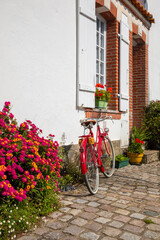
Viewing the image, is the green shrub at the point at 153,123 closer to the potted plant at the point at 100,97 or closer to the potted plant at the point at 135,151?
the potted plant at the point at 135,151

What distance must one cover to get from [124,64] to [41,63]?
3152 mm

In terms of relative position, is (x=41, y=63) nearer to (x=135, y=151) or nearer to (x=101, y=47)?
(x=101, y=47)

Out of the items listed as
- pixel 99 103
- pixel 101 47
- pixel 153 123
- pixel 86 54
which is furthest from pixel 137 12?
pixel 99 103

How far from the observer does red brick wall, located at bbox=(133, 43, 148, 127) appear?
793cm

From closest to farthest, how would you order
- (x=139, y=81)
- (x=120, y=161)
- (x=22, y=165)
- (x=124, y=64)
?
(x=22, y=165), (x=120, y=161), (x=124, y=64), (x=139, y=81)

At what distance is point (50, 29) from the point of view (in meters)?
4.18

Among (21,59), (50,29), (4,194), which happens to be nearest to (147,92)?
(50,29)

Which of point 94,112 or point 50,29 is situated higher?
point 50,29

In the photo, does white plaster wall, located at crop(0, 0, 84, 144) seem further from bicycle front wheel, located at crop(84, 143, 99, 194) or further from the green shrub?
the green shrub

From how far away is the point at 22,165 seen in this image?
9.08 ft

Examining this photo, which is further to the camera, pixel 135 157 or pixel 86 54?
pixel 135 157

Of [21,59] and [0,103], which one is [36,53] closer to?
[21,59]

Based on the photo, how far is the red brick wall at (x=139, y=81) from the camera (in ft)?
26.0

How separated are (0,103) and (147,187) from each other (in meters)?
2.69
